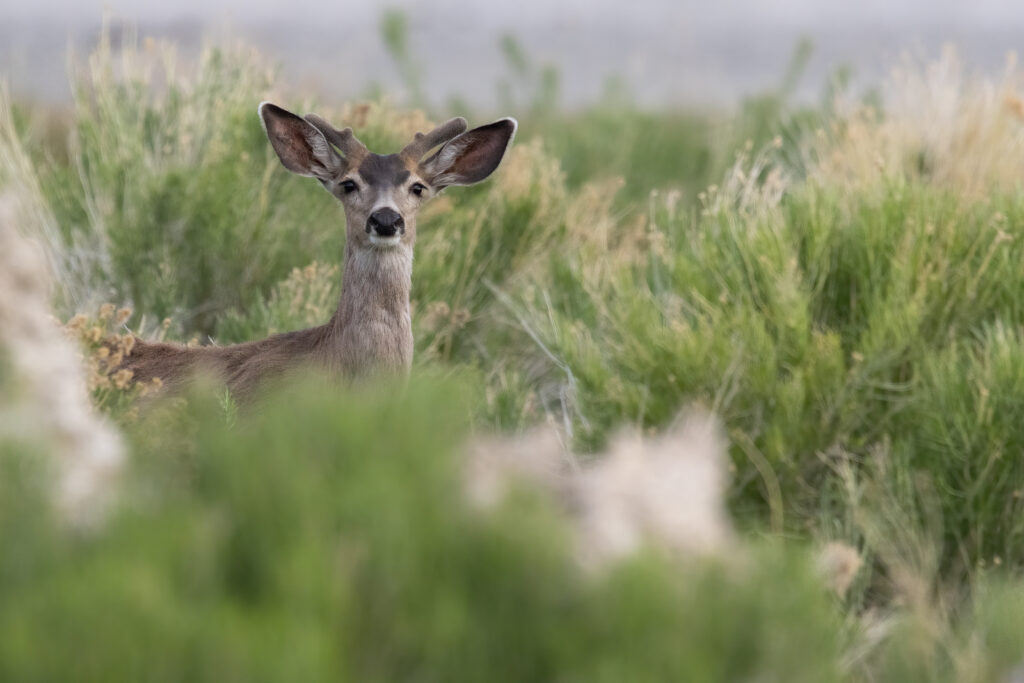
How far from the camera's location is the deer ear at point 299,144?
6.38 metres

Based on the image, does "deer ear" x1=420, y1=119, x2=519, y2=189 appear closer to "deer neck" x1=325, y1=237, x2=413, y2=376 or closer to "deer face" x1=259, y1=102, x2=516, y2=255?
"deer face" x1=259, y1=102, x2=516, y2=255

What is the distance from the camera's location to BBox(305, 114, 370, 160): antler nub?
6.32 meters

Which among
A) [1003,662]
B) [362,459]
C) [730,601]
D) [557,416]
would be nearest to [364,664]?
[362,459]

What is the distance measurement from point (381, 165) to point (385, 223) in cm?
40

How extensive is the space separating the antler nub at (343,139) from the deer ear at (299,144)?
35 mm

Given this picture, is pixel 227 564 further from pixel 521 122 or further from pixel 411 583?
pixel 521 122

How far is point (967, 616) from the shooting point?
14.9 ft

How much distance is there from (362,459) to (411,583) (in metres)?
0.36

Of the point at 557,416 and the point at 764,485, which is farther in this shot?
the point at 557,416

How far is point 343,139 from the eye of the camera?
251 inches

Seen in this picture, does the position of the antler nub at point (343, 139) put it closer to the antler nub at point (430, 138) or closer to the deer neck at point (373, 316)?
the antler nub at point (430, 138)

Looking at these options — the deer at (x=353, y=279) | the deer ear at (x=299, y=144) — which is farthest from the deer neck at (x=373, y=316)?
the deer ear at (x=299, y=144)

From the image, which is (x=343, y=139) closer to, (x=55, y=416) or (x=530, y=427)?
(x=530, y=427)

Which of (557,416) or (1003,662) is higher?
(1003,662)
